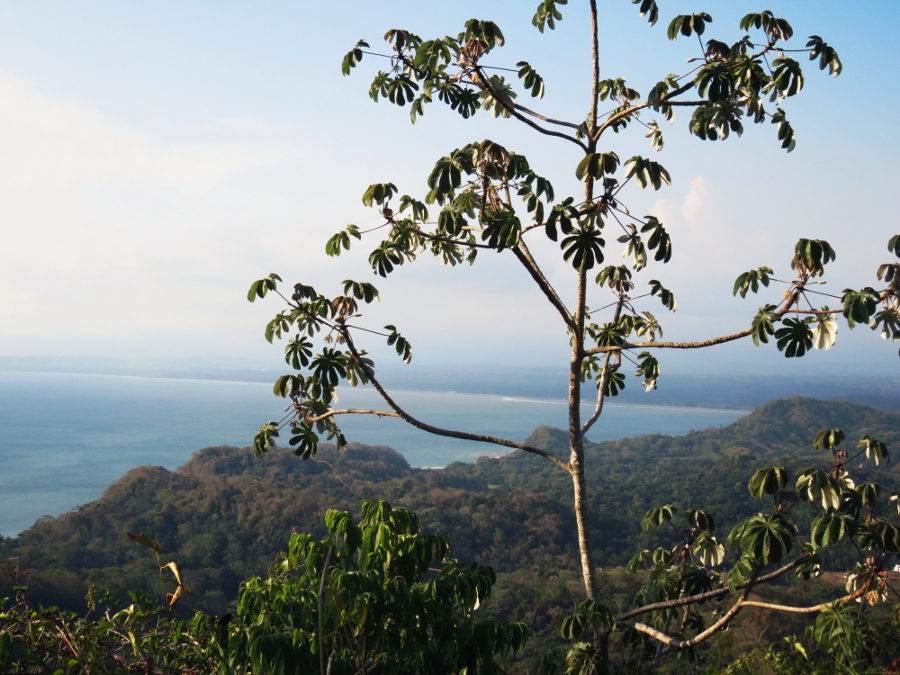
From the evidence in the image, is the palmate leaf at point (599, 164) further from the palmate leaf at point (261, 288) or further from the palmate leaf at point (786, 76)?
the palmate leaf at point (261, 288)

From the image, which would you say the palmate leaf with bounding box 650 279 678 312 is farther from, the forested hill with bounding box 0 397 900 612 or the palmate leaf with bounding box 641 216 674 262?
the forested hill with bounding box 0 397 900 612

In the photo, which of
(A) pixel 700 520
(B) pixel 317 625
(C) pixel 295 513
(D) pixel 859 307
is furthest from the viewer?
(C) pixel 295 513

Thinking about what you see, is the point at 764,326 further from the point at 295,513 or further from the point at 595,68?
the point at 295,513

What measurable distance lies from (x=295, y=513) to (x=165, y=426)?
126 feet

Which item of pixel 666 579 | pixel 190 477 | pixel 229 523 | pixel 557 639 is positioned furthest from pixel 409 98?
pixel 190 477

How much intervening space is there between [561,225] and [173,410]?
70487 mm

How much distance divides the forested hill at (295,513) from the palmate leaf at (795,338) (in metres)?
12.7

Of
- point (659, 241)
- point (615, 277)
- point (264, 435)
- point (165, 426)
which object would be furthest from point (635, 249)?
point (165, 426)

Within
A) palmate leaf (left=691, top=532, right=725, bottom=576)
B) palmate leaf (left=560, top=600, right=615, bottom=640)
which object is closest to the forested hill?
palmate leaf (left=560, top=600, right=615, bottom=640)

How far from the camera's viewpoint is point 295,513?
22562mm

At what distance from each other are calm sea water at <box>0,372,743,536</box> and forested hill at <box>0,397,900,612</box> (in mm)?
6674

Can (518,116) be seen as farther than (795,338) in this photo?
Yes

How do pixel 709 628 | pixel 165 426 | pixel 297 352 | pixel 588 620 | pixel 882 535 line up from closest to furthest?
pixel 882 535
pixel 709 628
pixel 588 620
pixel 297 352
pixel 165 426

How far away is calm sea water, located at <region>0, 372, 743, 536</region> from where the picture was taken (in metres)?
33.5
